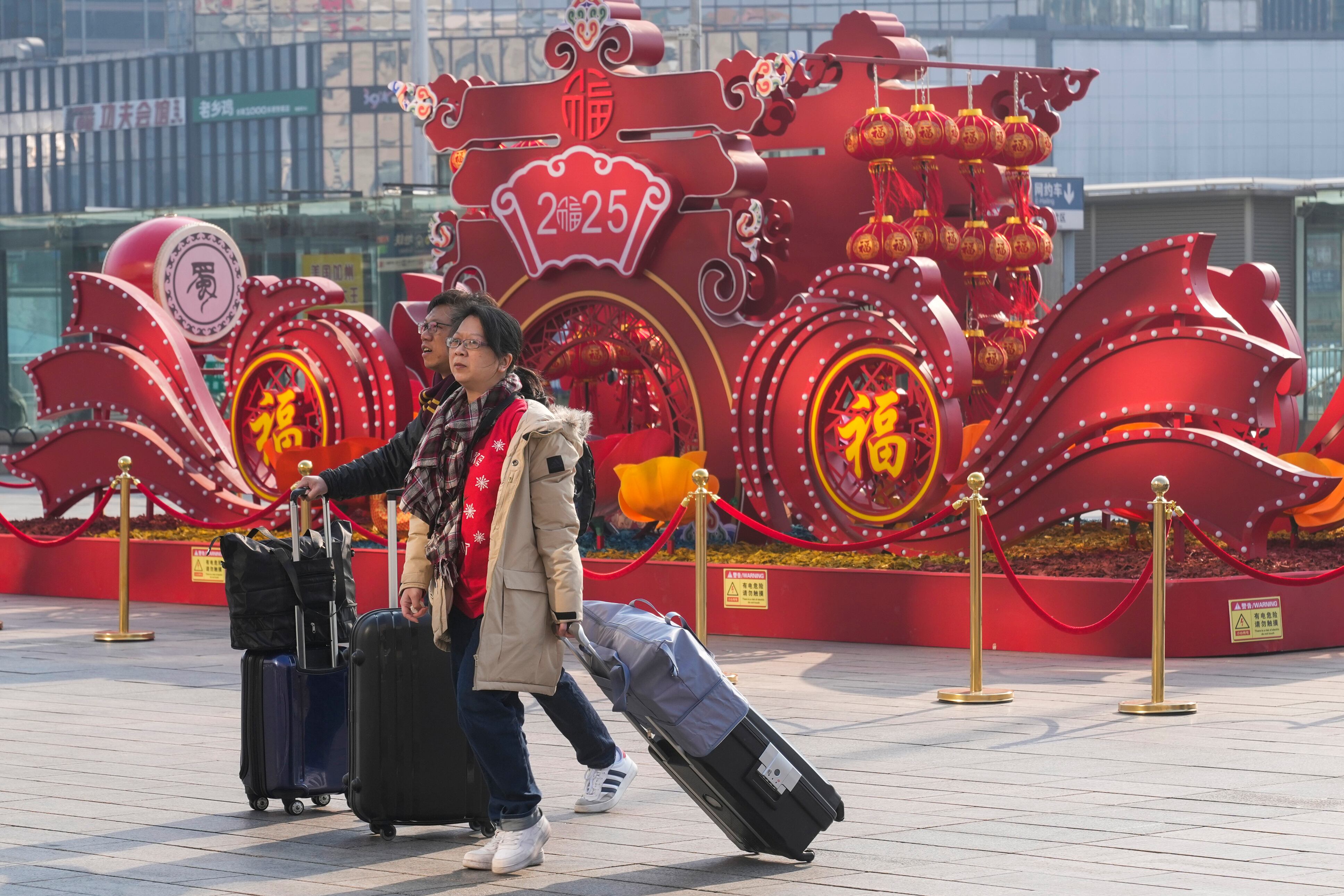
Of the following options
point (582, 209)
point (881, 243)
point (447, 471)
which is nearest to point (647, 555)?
point (881, 243)

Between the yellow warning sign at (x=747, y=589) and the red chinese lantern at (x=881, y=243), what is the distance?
2365mm

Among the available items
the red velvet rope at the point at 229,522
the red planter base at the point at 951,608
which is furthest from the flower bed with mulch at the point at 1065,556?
the red velvet rope at the point at 229,522

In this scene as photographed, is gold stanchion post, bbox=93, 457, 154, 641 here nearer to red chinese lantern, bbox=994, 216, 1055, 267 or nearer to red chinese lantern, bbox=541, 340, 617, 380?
red chinese lantern, bbox=541, 340, 617, 380

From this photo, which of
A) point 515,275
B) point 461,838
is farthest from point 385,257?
point 461,838

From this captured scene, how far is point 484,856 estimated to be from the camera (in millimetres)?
6000

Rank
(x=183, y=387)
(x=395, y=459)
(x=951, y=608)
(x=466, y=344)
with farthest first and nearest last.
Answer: (x=183, y=387)
(x=951, y=608)
(x=395, y=459)
(x=466, y=344)

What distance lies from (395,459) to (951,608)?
5405mm

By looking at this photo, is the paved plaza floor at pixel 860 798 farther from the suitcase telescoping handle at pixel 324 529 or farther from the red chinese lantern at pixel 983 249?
the red chinese lantern at pixel 983 249

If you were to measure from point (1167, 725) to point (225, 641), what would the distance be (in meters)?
6.29

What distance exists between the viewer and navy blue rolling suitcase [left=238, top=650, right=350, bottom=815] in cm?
689

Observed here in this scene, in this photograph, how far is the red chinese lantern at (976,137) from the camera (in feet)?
43.5

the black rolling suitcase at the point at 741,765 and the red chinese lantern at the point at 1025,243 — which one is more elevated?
the red chinese lantern at the point at 1025,243

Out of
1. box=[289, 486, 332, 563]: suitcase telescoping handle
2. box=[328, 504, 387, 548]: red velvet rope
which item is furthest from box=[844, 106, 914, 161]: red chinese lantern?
box=[289, 486, 332, 563]: suitcase telescoping handle

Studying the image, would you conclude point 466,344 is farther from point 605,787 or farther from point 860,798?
point 860,798
